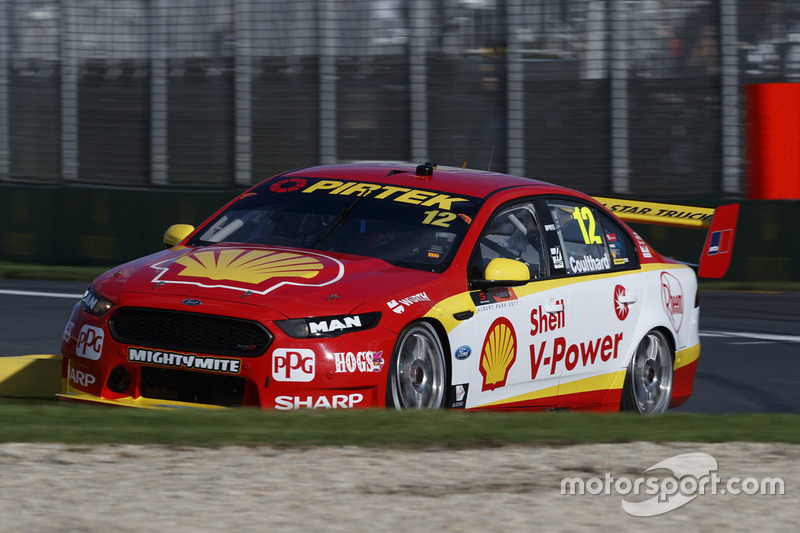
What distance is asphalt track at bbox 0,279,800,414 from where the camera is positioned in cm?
869

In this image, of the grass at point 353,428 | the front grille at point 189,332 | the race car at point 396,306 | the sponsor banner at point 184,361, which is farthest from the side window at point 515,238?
the sponsor banner at point 184,361

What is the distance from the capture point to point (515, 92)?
15.0 metres

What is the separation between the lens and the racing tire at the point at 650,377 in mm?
7914

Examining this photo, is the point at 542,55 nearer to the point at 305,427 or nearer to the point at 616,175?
the point at 616,175

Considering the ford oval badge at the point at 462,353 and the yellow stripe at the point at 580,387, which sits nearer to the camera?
the ford oval badge at the point at 462,353

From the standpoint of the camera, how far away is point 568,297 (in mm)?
7488

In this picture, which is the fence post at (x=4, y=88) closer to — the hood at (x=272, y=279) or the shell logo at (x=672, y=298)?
the hood at (x=272, y=279)

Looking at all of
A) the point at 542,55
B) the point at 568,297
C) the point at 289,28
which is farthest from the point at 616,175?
the point at 568,297

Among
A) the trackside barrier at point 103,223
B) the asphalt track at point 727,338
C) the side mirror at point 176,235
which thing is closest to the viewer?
the side mirror at point 176,235

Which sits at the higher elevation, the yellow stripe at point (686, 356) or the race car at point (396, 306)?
the race car at point (396, 306)

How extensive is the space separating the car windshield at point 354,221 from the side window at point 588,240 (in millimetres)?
685

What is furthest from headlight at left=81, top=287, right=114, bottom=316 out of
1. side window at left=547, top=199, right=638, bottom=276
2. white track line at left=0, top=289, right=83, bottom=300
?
white track line at left=0, top=289, right=83, bottom=300

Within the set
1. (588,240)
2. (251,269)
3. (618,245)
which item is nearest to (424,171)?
(588,240)

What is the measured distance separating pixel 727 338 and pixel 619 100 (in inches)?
183
